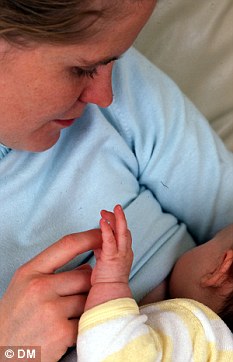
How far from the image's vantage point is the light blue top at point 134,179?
921 millimetres

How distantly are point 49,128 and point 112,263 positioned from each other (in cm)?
19

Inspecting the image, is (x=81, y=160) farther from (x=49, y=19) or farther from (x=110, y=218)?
(x=49, y=19)

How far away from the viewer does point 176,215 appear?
3.58ft

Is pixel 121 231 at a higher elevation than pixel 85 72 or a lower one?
lower

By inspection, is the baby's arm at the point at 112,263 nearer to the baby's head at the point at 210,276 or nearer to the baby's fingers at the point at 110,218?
the baby's fingers at the point at 110,218

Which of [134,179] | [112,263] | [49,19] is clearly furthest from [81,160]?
[49,19]

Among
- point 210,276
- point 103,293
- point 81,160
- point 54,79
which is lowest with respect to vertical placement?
point 210,276

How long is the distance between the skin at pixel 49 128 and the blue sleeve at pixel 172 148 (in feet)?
0.60

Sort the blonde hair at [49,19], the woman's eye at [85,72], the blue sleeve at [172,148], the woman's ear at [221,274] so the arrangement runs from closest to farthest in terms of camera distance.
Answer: the blonde hair at [49,19] → the woman's eye at [85,72] → the woman's ear at [221,274] → the blue sleeve at [172,148]

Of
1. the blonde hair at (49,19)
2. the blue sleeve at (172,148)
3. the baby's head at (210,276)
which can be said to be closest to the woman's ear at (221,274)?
the baby's head at (210,276)

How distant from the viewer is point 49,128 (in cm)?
84

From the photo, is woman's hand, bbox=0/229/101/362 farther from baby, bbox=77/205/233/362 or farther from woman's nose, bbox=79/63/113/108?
woman's nose, bbox=79/63/113/108

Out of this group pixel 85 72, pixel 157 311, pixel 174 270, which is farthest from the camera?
pixel 174 270

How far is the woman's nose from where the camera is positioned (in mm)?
773
